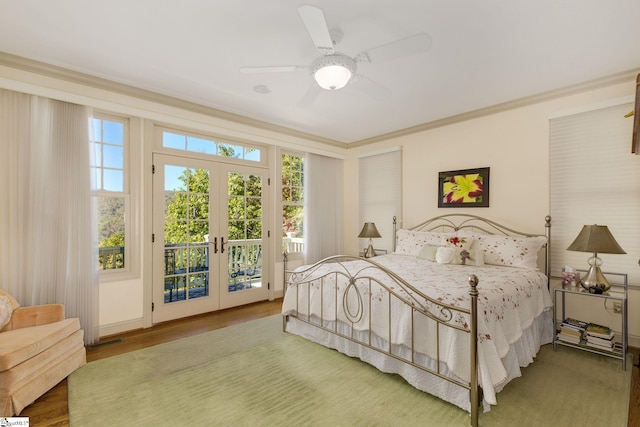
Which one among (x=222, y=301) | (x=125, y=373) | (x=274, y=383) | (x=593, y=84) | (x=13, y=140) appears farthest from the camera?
(x=222, y=301)

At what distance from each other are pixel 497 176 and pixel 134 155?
14.6ft

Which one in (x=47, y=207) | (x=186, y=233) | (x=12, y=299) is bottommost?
(x=12, y=299)

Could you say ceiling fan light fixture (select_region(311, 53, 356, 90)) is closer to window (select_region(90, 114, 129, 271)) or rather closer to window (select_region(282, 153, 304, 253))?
window (select_region(90, 114, 129, 271))

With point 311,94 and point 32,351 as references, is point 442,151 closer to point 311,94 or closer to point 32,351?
point 311,94

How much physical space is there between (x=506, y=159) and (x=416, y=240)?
1511 mm

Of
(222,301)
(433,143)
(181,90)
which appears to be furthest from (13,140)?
(433,143)

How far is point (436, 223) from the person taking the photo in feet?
14.6

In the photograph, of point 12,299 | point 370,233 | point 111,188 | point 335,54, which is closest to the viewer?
point 335,54

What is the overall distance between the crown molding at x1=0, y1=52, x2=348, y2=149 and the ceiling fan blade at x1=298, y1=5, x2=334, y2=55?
2.40 metres

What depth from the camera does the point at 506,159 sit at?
3.81 m

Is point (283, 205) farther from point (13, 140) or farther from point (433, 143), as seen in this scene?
point (13, 140)

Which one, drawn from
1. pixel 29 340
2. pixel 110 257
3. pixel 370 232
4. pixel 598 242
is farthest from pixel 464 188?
pixel 29 340

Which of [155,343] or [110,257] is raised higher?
[110,257]

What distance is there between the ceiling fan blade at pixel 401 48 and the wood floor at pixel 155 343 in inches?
107
